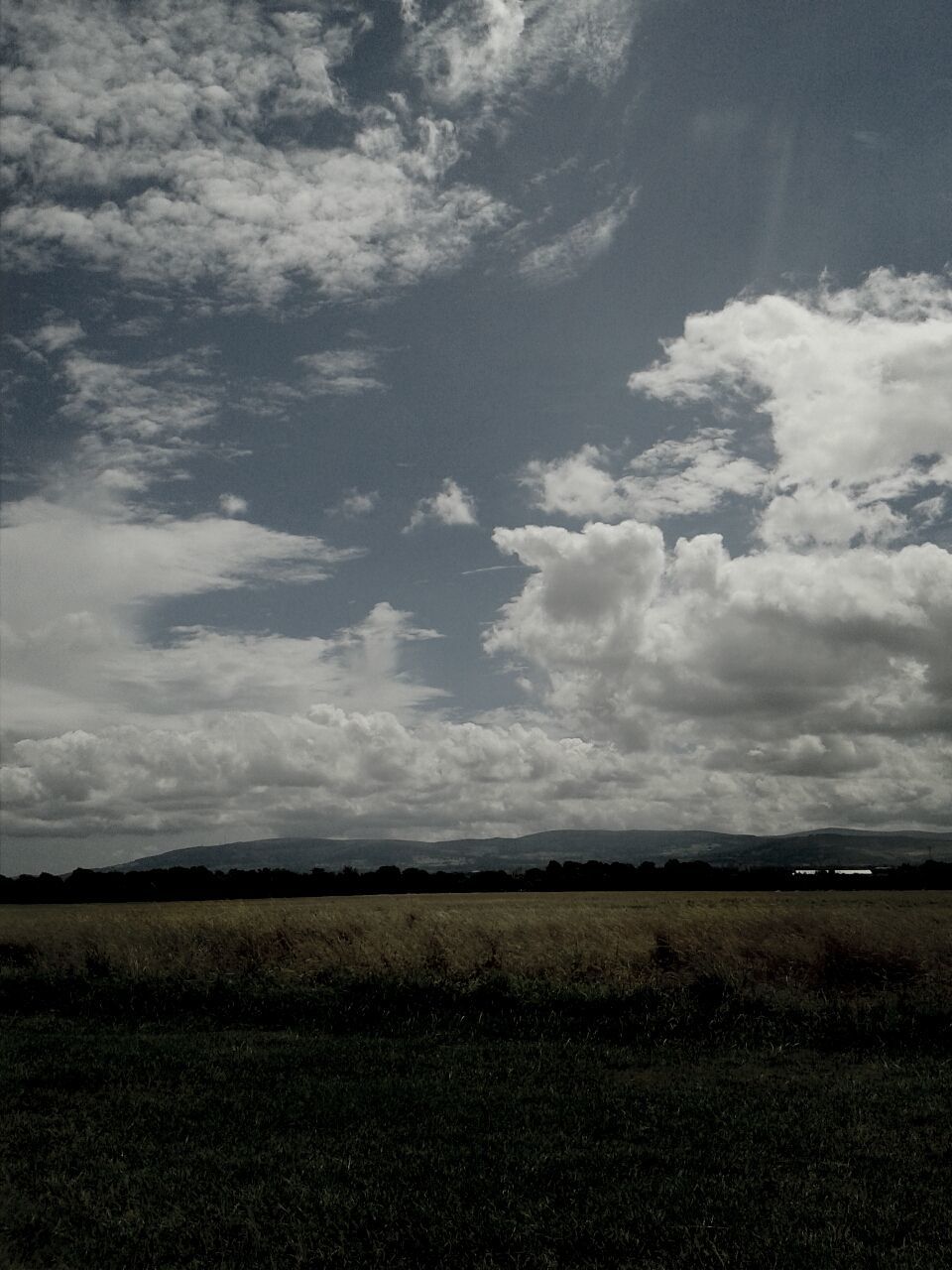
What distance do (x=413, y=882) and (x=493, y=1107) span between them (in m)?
88.0

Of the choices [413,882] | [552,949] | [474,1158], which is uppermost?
[474,1158]

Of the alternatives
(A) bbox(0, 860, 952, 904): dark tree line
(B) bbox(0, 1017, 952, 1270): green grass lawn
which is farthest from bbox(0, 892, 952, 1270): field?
(A) bbox(0, 860, 952, 904): dark tree line

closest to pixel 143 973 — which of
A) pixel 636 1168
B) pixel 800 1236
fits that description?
pixel 636 1168

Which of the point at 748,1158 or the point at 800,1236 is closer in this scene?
the point at 800,1236

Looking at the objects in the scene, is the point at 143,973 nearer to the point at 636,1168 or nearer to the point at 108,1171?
the point at 108,1171

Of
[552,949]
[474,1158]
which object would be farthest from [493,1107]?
[552,949]

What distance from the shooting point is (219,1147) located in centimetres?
966

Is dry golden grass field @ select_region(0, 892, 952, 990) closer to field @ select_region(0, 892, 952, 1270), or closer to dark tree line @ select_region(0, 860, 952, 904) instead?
field @ select_region(0, 892, 952, 1270)

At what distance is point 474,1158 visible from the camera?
30.3 ft

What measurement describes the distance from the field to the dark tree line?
64689 mm

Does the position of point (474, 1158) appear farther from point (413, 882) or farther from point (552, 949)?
point (413, 882)

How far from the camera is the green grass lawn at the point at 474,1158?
720 centimetres

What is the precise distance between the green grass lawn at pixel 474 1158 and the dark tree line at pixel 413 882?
73.5 meters

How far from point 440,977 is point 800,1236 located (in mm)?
14913
